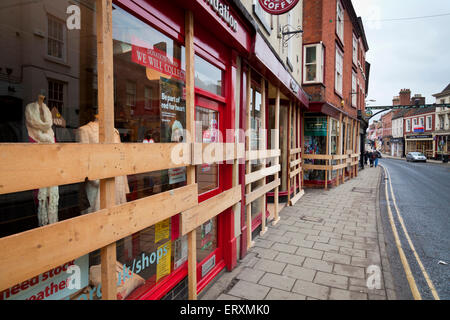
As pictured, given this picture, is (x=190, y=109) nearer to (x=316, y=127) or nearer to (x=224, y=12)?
(x=224, y=12)

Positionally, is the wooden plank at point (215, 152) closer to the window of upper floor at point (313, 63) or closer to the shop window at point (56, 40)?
the shop window at point (56, 40)

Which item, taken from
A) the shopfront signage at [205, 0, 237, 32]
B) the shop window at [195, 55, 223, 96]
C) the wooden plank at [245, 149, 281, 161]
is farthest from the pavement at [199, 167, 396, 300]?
the shopfront signage at [205, 0, 237, 32]

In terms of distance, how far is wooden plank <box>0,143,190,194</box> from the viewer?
1287 millimetres

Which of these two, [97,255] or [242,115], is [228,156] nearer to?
[242,115]

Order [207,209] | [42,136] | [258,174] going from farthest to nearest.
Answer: [258,174] → [207,209] → [42,136]

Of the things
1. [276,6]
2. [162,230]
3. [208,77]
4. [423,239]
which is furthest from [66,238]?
[423,239]

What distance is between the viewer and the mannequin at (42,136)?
6.20 ft

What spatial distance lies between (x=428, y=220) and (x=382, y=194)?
434 centimetres

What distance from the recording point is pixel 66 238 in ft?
4.99

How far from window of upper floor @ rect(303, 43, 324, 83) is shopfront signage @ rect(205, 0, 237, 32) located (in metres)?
8.77

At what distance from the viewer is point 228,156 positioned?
385 cm

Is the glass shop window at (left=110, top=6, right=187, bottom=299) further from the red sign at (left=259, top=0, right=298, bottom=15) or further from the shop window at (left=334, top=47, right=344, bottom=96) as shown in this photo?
the shop window at (left=334, top=47, right=344, bottom=96)

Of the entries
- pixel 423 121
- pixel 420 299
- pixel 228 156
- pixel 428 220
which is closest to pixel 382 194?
pixel 428 220

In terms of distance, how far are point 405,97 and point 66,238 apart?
192 ft
